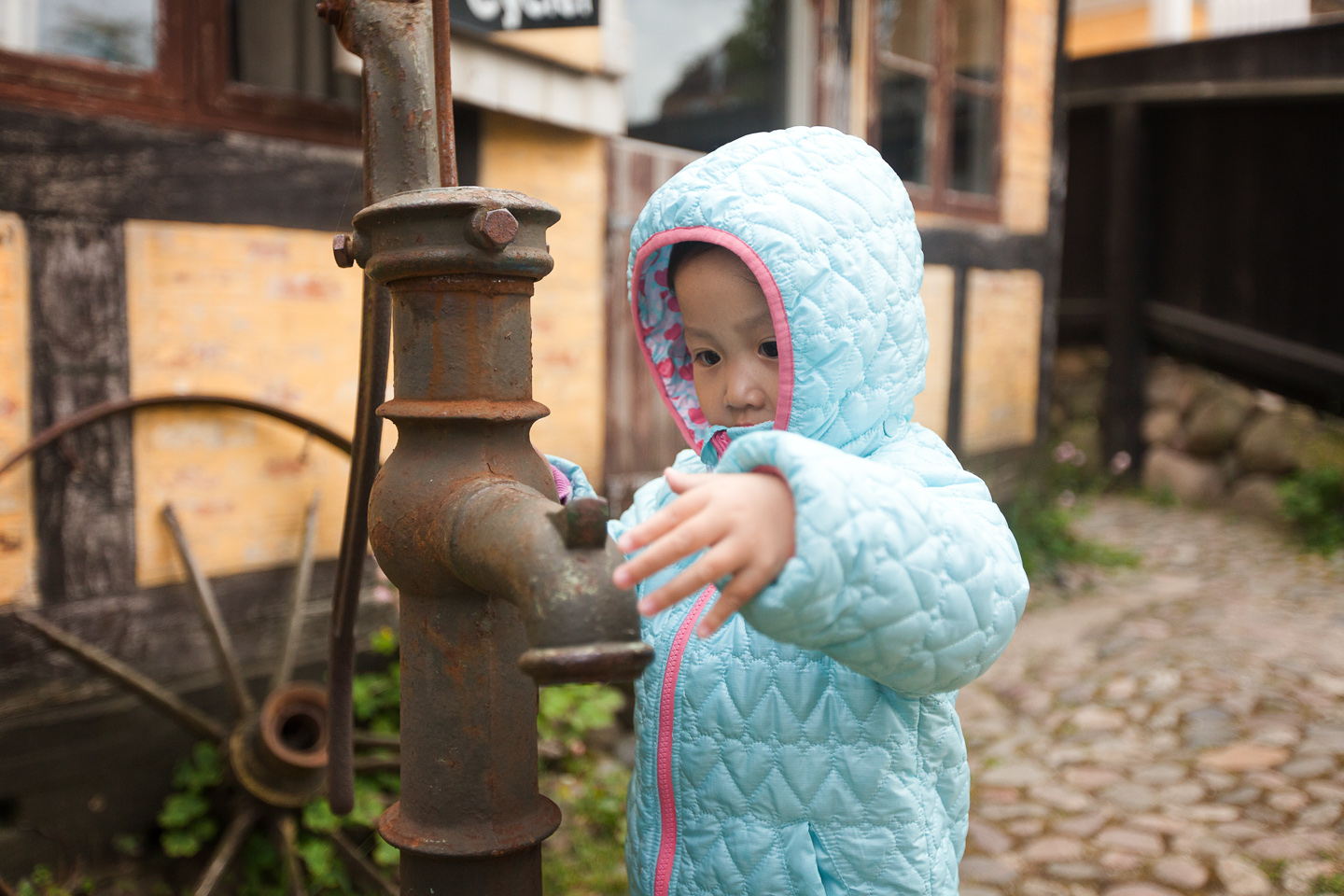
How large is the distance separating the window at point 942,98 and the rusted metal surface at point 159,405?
3.37m

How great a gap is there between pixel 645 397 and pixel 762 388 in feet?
8.40

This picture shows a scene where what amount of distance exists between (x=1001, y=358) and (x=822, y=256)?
5.44m

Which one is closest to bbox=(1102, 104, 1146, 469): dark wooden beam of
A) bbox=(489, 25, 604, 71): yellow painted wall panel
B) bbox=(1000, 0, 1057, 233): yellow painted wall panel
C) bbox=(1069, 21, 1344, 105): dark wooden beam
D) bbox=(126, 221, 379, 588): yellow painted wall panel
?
bbox=(1069, 21, 1344, 105): dark wooden beam

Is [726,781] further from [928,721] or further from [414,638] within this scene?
[414,638]

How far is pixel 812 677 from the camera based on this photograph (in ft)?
4.06

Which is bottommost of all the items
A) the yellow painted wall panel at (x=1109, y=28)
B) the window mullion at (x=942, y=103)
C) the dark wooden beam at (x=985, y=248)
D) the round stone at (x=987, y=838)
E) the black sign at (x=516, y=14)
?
the round stone at (x=987, y=838)

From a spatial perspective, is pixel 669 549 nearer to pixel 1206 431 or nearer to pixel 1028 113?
pixel 1028 113

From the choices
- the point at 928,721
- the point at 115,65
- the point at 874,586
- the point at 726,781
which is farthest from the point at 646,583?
the point at 115,65

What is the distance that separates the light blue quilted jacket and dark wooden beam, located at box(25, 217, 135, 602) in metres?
1.66

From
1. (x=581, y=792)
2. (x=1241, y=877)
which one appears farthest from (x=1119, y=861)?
(x=581, y=792)

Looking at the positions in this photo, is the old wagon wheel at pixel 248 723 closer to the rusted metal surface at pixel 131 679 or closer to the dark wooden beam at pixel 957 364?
the rusted metal surface at pixel 131 679

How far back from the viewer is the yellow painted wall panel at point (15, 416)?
2271 mm

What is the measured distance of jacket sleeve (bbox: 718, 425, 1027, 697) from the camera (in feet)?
2.77

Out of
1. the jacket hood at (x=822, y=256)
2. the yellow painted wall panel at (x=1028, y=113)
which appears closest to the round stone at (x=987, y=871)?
the jacket hood at (x=822, y=256)
